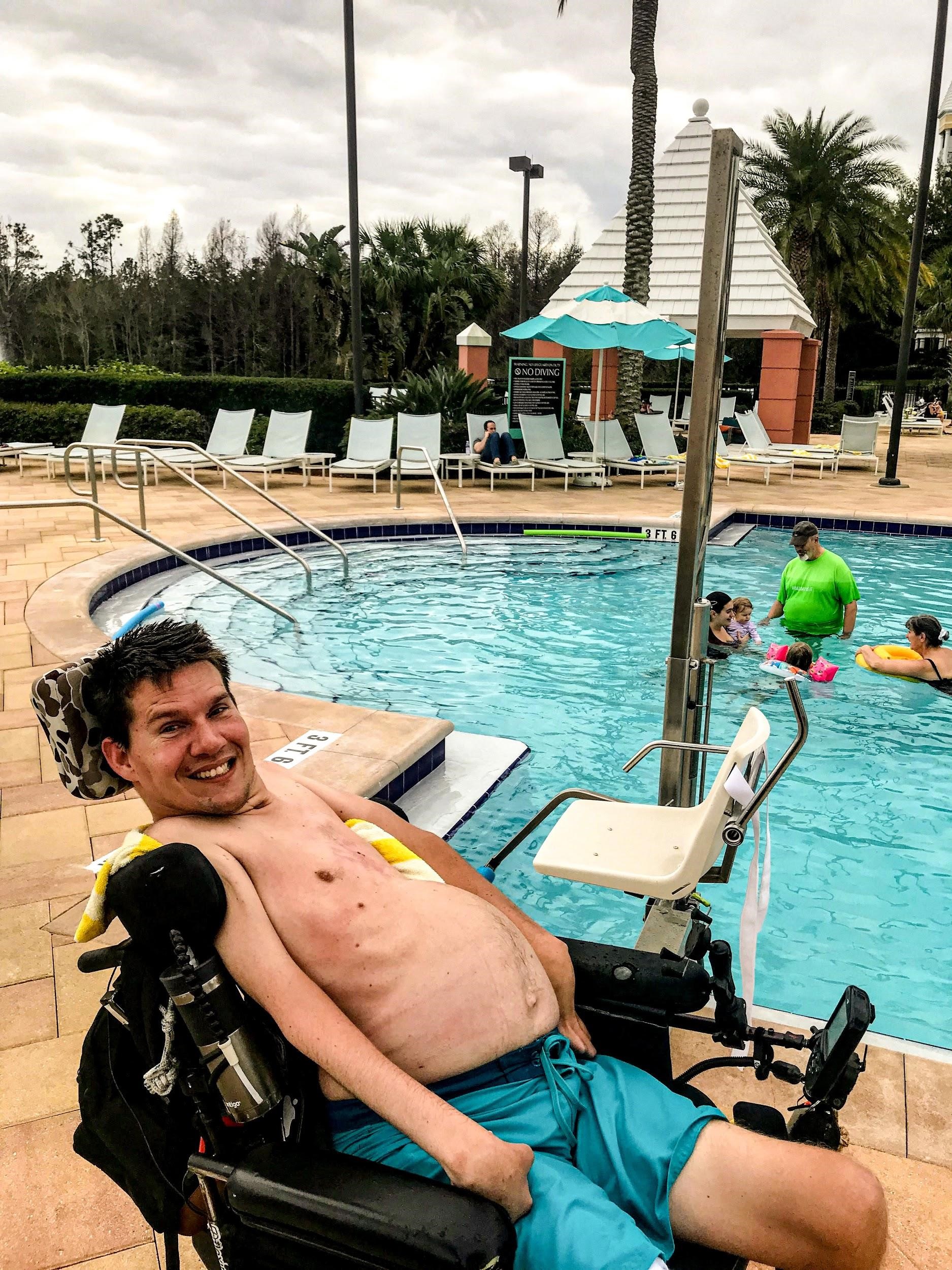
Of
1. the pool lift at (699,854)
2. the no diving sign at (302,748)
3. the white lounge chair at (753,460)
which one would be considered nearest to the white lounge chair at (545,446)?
the white lounge chair at (753,460)

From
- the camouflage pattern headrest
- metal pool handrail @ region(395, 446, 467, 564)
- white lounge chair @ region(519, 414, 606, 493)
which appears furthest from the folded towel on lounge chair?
white lounge chair @ region(519, 414, 606, 493)

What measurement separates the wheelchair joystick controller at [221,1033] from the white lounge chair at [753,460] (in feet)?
44.8

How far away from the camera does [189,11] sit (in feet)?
46.4

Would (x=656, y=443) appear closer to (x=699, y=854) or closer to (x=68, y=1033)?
(x=699, y=854)

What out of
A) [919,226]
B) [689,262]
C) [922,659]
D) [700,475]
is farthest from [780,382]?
[700,475]

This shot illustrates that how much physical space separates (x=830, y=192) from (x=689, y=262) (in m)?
8.52

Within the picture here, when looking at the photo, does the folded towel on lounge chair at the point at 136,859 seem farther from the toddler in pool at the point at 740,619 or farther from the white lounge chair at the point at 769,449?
the white lounge chair at the point at 769,449

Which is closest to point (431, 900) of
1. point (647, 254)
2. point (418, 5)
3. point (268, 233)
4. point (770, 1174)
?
point (770, 1174)

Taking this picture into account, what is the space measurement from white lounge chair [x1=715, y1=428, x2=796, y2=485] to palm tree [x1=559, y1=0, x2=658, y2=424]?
173 centimetres

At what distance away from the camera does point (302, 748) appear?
403 cm

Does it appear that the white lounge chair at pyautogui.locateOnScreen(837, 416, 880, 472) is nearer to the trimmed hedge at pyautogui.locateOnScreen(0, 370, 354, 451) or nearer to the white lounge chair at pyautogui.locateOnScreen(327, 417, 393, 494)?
the white lounge chair at pyautogui.locateOnScreen(327, 417, 393, 494)

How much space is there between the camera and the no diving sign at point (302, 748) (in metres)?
3.85

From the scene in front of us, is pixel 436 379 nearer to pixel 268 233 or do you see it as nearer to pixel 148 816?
pixel 148 816

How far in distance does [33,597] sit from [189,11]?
1186 cm
